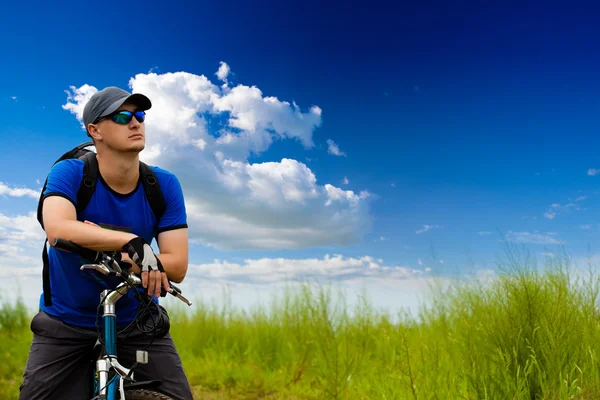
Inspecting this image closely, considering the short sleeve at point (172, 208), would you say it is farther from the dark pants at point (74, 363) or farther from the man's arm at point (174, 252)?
the dark pants at point (74, 363)

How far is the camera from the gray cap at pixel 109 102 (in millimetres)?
3453

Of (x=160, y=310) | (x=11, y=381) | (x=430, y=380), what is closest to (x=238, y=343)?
(x=11, y=381)

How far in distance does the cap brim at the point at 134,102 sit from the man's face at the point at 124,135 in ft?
0.12

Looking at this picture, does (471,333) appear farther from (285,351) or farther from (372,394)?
(285,351)

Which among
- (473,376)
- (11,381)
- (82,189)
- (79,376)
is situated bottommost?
(11,381)

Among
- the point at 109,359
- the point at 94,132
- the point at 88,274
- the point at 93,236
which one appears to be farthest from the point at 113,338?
the point at 94,132

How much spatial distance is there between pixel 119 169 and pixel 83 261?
611 millimetres

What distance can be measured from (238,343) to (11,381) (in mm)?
3814

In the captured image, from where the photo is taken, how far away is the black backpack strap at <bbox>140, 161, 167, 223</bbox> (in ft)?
11.6

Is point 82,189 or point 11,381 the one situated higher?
point 82,189

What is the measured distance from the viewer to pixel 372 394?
20.5 feet

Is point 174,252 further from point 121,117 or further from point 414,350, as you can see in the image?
point 414,350

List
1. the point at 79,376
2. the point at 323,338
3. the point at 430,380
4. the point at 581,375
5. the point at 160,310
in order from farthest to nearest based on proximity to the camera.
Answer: the point at 323,338, the point at 430,380, the point at 581,375, the point at 79,376, the point at 160,310

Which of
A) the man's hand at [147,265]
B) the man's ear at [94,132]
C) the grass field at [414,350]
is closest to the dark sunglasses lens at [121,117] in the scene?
the man's ear at [94,132]
